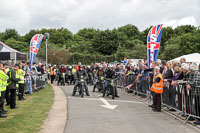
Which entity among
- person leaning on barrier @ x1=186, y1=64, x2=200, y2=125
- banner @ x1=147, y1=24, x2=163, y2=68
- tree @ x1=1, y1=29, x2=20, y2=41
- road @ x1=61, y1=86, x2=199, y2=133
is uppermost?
tree @ x1=1, y1=29, x2=20, y2=41

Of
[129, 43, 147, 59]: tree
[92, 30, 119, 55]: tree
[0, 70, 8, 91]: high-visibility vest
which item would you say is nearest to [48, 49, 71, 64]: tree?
[129, 43, 147, 59]: tree

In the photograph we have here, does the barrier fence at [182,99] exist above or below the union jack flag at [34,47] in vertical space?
below

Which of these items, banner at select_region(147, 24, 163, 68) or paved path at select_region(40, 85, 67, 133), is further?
banner at select_region(147, 24, 163, 68)

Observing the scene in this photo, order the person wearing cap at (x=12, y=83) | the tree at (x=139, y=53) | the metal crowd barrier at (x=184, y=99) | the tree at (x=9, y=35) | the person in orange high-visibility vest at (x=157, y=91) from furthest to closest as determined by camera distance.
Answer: the tree at (x=9, y=35) < the tree at (x=139, y=53) < the person in orange high-visibility vest at (x=157, y=91) < the person wearing cap at (x=12, y=83) < the metal crowd barrier at (x=184, y=99)

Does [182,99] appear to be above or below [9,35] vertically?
below

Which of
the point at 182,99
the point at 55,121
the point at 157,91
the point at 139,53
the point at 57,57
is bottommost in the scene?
the point at 55,121

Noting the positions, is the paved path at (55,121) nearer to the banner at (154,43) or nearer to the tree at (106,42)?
the banner at (154,43)

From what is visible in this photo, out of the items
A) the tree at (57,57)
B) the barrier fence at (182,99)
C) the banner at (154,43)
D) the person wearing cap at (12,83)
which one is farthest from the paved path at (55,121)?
the tree at (57,57)

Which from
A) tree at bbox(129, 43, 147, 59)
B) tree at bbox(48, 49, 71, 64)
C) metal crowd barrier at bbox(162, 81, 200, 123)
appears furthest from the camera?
tree at bbox(129, 43, 147, 59)

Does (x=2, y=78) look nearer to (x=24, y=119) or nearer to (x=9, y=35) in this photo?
(x=24, y=119)

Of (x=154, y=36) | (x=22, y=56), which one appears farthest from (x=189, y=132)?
(x=22, y=56)

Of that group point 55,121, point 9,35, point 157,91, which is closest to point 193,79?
point 157,91

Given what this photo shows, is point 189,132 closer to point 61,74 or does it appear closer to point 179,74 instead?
point 179,74

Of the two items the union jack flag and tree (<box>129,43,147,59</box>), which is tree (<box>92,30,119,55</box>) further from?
the union jack flag
